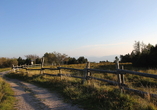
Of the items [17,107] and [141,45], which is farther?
[141,45]

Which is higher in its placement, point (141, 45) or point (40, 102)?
point (141, 45)

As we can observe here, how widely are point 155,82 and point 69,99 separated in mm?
7661

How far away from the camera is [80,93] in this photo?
6.36 meters

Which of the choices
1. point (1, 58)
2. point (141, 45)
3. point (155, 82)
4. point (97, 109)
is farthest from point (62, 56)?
point (97, 109)

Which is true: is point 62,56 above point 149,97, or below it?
above

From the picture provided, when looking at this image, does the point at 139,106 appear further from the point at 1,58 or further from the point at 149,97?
the point at 1,58

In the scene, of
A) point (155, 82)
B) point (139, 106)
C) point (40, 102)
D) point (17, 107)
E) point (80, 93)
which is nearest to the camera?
point (139, 106)

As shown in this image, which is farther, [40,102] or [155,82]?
[155,82]

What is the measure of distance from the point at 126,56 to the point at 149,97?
47496 millimetres

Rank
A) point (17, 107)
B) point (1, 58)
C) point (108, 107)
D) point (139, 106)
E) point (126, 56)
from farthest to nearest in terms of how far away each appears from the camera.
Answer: point (1, 58)
point (126, 56)
point (17, 107)
point (108, 107)
point (139, 106)

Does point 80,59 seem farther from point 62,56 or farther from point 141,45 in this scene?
point 141,45

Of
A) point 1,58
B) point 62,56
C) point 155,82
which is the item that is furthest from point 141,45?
point 1,58

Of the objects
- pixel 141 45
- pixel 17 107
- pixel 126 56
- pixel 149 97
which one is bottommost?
pixel 17 107

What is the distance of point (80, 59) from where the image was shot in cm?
6203
